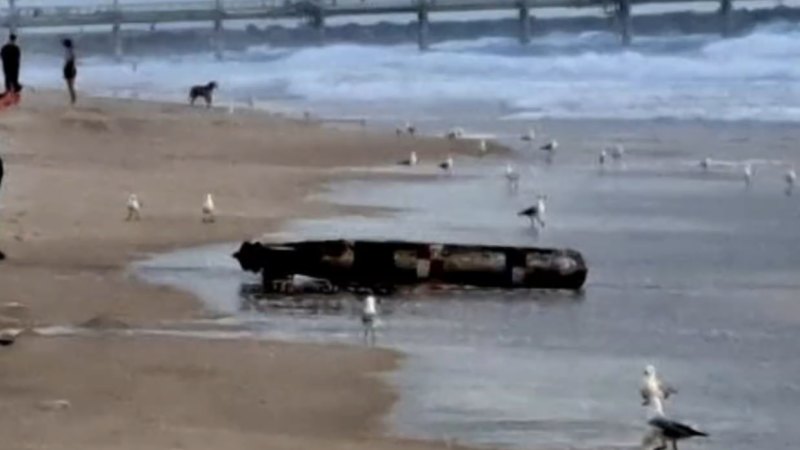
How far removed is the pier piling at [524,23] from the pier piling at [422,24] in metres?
3.67

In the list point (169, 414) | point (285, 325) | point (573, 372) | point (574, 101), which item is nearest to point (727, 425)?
point (573, 372)

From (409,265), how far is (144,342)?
8.89 ft

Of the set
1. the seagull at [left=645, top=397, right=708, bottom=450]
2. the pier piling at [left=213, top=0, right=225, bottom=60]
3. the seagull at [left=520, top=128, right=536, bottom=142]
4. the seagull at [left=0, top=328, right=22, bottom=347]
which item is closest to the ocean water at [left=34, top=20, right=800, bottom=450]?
the seagull at [left=520, top=128, right=536, bottom=142]

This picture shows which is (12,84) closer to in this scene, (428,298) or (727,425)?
(428,298)

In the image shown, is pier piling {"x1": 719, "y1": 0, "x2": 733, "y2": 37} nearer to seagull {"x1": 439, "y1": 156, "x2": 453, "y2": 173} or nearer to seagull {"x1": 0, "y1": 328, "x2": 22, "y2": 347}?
seagull {"x1": 439, "y1": 156, "x2": 453, "y2": 173}

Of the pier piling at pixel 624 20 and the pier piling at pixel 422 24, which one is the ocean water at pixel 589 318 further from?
the pier piling at pixel 422 24

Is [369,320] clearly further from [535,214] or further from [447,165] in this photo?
[447,165]

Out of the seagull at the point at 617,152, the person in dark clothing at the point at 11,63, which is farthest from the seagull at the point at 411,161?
the person in dark clothing at the point at 11,63

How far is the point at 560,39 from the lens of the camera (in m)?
86.1

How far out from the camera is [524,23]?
80375 millimetres

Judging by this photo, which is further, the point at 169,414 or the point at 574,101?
the point at 574,101

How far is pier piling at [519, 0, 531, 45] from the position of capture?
264 ft

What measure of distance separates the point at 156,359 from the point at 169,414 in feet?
5.20

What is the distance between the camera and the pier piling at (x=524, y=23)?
264 feet
